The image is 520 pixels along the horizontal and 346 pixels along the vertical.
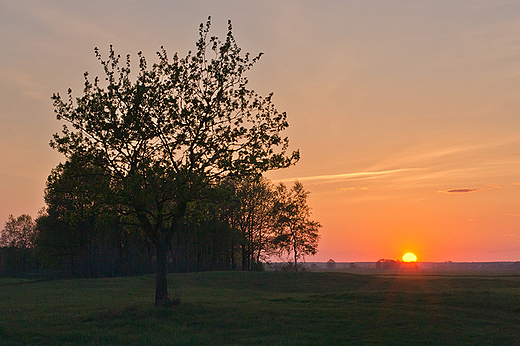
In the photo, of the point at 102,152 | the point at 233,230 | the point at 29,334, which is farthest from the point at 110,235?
the point at 29,334

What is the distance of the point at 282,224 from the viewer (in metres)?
101

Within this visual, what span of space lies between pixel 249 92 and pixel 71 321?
19.4m

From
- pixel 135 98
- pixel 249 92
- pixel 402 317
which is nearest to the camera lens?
pixel 402 317

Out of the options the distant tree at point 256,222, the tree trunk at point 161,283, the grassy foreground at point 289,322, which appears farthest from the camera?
the distant tree at point 256,222

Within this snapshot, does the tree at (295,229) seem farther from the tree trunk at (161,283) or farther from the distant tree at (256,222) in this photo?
the tree trunk at (161,283)

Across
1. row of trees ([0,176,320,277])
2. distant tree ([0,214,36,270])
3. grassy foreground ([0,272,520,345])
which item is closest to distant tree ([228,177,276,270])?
row of trees ([0,176,320,277])

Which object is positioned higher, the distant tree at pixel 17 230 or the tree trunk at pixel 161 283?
the distant tree at pixel 17 230

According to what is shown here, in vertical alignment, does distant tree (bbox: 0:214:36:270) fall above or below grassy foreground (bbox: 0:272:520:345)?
above

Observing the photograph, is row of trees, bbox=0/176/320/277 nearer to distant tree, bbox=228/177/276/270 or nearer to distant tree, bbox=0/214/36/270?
distant tree, bbox=228/177/276/270

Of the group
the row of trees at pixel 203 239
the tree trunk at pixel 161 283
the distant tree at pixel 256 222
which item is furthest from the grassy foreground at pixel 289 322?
the distant tree at pixel 256 222

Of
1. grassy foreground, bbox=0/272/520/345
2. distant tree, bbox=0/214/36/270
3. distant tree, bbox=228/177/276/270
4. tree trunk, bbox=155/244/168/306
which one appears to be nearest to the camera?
grassy foreground, bbox=0/272/520/345

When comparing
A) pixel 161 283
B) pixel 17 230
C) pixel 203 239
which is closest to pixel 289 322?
pixel 161 283

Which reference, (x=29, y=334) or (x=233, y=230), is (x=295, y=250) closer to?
(x=233, y=230)

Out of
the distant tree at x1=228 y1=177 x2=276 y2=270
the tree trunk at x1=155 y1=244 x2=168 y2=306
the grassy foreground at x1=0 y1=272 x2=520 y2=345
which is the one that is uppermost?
Result: the distant tree at x1=228 y1=177 x2=276 y2=270
